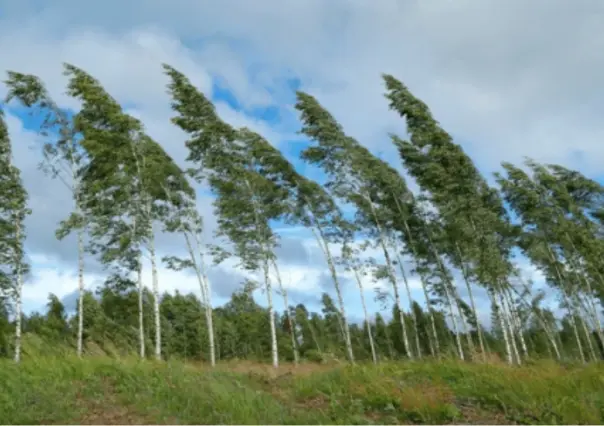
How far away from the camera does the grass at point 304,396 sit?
733 cm

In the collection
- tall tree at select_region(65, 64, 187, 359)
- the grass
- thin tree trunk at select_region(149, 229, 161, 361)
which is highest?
tall tree at select_region(65, 64, 187, 359)

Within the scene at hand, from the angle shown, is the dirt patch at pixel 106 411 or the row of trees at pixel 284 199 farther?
the row of trees at pixel 284 199

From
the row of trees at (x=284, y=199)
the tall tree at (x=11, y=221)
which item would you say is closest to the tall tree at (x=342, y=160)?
the row of trees at (x=284, y=199)

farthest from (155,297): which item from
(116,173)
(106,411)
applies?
(106,411)

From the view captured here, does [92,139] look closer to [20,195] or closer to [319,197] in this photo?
[20,195]

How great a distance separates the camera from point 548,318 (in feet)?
125

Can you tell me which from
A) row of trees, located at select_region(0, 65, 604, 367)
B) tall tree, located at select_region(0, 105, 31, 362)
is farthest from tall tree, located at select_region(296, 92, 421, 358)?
tall tree, located at select_region(0, 105, 31, 362)

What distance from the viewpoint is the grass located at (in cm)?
733

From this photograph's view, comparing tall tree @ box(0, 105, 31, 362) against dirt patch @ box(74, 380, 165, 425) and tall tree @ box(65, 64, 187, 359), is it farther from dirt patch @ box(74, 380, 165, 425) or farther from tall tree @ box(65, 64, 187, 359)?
dirt patch @ box(74, 380, 165, 425)

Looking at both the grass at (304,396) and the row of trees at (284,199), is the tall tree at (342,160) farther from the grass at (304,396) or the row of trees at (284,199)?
the grass at (304,396)

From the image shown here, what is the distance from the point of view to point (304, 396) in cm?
869

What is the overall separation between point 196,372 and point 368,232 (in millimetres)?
18876

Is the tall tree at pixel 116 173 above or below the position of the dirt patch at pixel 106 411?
above

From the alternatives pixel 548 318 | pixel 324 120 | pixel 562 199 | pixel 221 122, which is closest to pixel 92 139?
pixel 221 122
